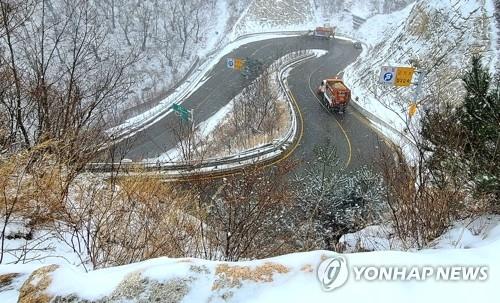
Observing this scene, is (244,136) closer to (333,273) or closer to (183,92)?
(183,92)

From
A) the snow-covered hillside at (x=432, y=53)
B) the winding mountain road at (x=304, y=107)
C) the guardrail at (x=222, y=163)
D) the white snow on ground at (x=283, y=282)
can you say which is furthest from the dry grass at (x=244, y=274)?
the snow-covered hillside at (x=432, y=53)

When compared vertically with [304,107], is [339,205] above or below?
below

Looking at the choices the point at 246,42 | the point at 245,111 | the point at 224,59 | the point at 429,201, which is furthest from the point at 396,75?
the point at 246,42

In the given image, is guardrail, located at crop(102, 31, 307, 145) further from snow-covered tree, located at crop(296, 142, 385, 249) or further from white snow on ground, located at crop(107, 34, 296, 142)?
snow-covered tree, located at crop(296, 142, 385, 249)

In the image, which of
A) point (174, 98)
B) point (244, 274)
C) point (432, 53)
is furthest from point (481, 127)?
point (174, 98)

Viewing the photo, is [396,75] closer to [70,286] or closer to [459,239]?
[459,239]
